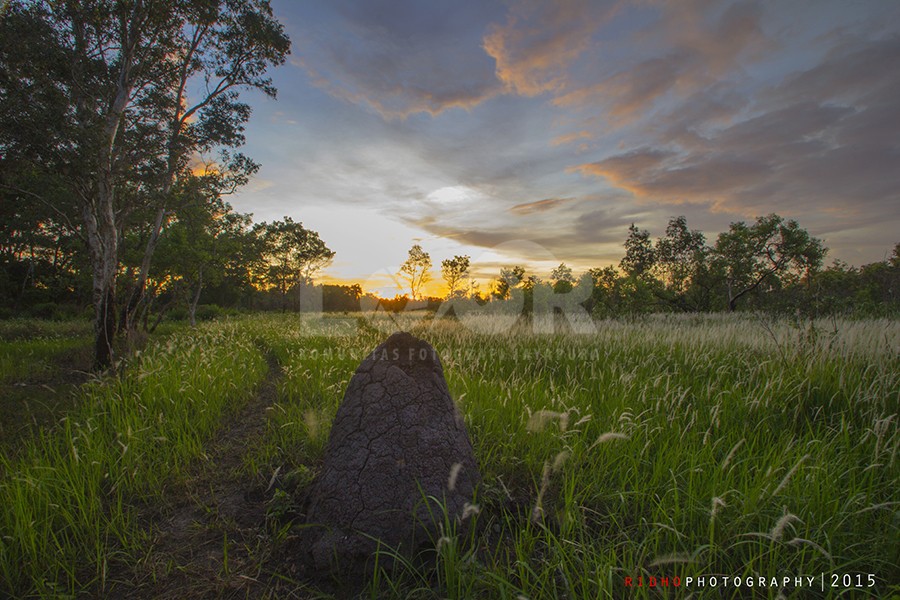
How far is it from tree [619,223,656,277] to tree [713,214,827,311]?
5.94 metres

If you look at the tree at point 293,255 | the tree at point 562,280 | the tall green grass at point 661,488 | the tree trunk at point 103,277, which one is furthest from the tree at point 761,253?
the tree at point 293,255

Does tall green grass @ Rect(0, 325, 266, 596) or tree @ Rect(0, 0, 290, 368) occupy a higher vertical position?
tree @ Rect(0, 0, 290, 368)

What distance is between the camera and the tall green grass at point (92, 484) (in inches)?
84.7

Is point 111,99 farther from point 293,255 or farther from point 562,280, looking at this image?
point 293,255

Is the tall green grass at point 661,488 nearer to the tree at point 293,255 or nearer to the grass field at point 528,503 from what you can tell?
the grass field at point 528,503

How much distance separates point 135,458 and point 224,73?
16.3m

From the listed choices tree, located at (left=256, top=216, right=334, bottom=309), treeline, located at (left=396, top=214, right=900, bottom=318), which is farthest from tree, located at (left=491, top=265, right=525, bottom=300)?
tree, located at (left=256, top=216, right=334, bottom=309)

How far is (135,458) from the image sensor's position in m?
3.25

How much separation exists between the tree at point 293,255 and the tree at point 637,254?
43031 millimetres

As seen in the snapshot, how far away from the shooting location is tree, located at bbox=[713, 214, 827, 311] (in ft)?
80.6

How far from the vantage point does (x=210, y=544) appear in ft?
7.84

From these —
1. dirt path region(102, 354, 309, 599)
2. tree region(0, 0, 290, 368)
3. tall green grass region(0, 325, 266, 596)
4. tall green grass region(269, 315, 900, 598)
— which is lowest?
dirt path region(102, 354, 309, 599)

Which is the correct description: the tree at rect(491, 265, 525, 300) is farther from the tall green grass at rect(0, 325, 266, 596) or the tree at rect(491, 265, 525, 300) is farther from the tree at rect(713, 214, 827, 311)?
the tall green grass at rect(0, 325, 266, 596)

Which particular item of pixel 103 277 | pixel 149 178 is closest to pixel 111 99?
pixel 149 178
